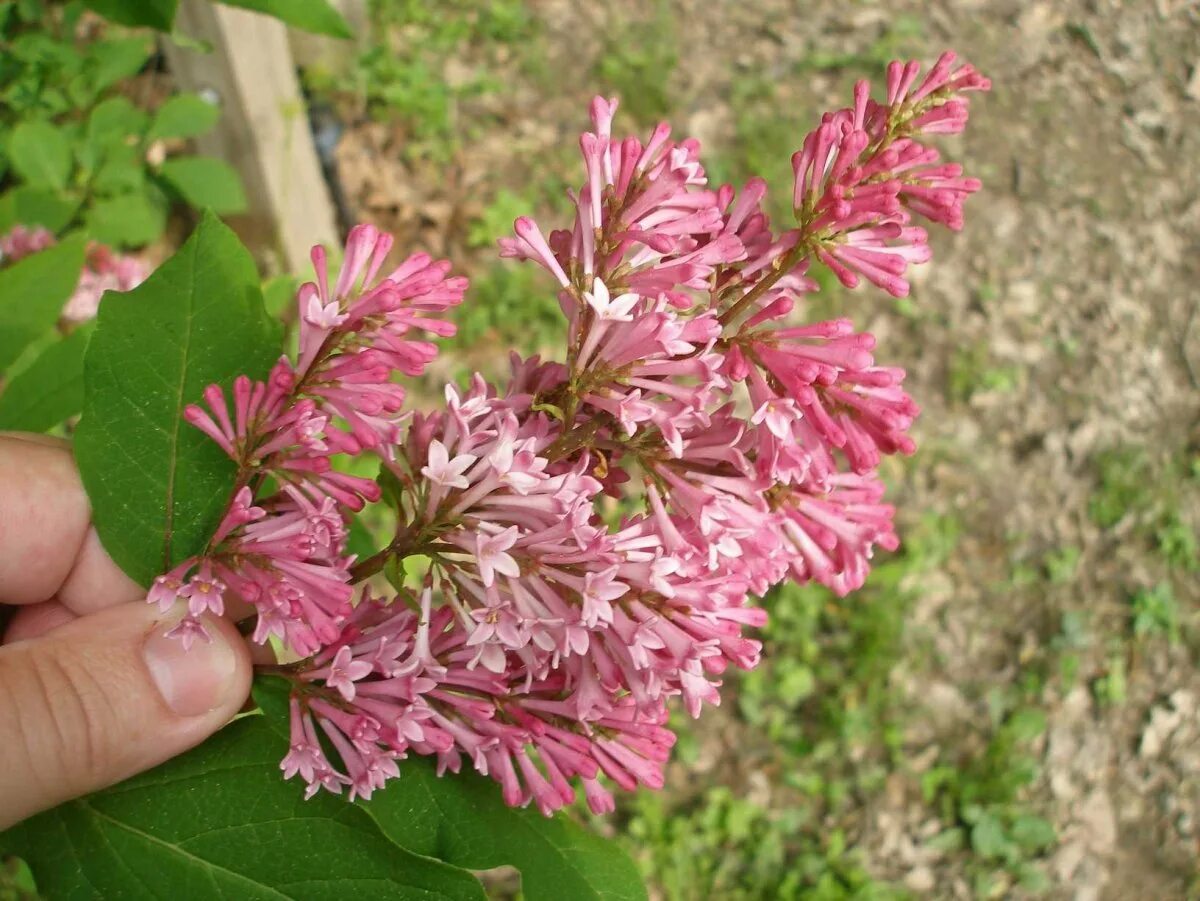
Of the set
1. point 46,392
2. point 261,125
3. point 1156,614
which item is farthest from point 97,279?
point 1156,614

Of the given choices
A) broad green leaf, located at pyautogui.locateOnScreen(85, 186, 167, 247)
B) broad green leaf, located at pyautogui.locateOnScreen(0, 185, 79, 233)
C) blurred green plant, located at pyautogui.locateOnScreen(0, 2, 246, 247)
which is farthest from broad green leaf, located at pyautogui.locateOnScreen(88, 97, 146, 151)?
broad green leaf, located at pyautogui.locateOnScreen(0, 185, 79, 233)

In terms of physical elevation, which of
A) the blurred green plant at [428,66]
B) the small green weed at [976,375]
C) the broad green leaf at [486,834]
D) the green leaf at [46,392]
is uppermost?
the blurred green plant at [428,66]

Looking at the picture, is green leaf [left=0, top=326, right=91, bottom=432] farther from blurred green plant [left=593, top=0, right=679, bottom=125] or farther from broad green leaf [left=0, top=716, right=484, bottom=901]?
blurred green plant [left=593, top=0, right=679, bottom=125]

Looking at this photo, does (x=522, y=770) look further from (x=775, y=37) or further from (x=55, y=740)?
(x=775, y=37)

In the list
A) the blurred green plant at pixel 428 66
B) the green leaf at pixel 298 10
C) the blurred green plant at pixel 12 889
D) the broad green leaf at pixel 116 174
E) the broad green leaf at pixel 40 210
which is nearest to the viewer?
the green leaf at pixel 298 10

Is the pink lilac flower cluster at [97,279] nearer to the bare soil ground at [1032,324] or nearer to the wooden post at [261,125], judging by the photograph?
the wooden post at [261,125]

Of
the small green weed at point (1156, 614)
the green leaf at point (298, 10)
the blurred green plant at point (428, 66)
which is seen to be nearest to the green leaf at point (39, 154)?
the green leaf at point (298, 10)
